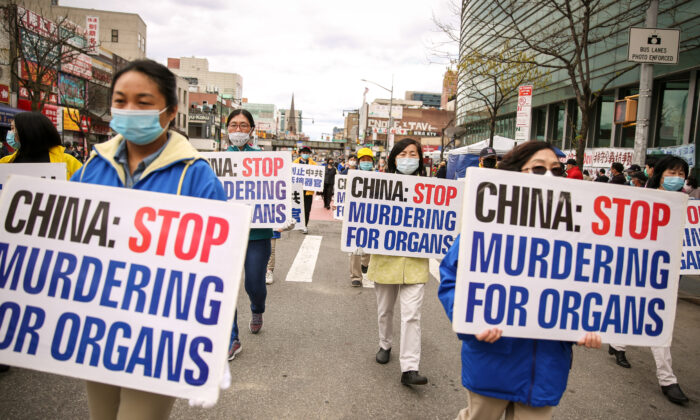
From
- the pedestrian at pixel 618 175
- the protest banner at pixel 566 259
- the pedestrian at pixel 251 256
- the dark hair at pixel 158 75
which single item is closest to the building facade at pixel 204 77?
the pedestrian at pixel 618 175

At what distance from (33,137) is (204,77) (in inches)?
4282

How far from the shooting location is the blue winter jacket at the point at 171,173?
210cm

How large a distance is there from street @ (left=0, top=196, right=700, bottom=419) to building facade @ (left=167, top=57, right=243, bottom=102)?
300 feet

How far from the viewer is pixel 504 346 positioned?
2217 millimetres

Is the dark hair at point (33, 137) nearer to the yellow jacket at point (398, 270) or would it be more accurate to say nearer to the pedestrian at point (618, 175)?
the yellow jacket at point (398, 270)

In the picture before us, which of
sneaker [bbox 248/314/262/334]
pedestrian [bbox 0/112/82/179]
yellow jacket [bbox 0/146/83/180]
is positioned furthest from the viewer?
sneaker [bbox 248/314/262/334]

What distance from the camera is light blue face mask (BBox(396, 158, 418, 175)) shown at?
4.58 m

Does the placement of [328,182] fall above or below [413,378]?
above

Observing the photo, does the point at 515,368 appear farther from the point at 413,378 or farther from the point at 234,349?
the point at 234,349

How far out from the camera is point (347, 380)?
3.92m

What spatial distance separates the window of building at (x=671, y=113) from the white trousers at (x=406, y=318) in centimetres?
1660

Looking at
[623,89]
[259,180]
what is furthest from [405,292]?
[623,89]

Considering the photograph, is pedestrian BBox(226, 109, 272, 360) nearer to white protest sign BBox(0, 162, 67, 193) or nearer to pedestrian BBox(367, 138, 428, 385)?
pedestrian BBox(367, 138, 428, 385)

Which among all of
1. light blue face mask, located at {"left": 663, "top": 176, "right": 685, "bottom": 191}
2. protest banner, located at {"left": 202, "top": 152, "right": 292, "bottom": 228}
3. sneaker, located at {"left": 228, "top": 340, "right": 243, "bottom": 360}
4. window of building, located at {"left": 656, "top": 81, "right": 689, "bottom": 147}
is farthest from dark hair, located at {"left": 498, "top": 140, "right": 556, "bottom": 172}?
window of building, located at {"left": 656, "top": 81, "right": 689, "bottom": 147}
